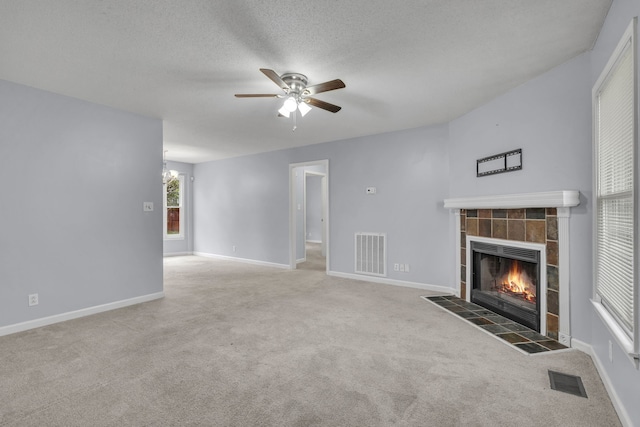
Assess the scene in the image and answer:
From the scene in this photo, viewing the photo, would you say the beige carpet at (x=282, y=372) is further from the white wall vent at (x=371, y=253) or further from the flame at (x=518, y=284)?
the white wall vent at (x=371, y=253)

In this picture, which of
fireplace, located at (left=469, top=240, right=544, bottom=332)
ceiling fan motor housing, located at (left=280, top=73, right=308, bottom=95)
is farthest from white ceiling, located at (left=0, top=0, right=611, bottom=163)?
fireplace, located at (left=469, top=240, right=544, bottom=332)

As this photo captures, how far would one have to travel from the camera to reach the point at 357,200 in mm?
5480

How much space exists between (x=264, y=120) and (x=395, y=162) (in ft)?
7.06

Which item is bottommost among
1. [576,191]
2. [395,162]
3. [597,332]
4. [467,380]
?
[467,380]

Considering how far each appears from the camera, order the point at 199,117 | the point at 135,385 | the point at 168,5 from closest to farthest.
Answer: the point at 168,5 < the point at 135,385 < the point at 199,117

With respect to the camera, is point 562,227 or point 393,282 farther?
point 393,282

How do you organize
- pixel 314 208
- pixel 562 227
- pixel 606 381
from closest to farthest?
pixel 606 381 < pixel 562 227 < pixel 314 208

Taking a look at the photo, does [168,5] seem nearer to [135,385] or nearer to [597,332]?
[135,385]

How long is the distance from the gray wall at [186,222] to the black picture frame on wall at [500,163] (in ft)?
22.9

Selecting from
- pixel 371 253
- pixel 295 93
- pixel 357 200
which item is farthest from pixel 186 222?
pixel 295 93

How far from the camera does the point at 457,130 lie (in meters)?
4.31

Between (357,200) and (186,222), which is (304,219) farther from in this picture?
(186,222)

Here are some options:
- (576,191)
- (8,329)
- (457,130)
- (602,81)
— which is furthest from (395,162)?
(8,329)

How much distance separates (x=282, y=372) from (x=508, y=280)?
2790 mm
